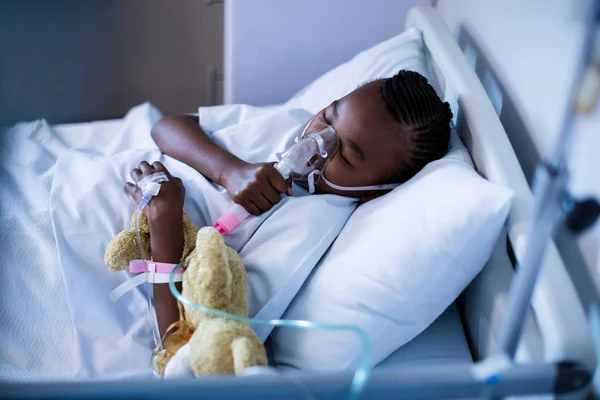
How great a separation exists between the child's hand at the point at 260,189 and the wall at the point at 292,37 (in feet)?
2.98

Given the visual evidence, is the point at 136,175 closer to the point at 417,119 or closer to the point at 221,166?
the point at 221,166

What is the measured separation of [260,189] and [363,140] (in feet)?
0.88

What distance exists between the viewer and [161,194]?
1186mm

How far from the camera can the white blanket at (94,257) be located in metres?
1.07

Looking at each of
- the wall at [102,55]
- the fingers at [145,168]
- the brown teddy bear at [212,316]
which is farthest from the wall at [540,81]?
the wall at [102,55]

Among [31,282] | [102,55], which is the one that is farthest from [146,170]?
Result: [102,55]

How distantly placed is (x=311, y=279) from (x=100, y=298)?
472mm

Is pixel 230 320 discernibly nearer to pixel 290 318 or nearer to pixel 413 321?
pixel 290 318

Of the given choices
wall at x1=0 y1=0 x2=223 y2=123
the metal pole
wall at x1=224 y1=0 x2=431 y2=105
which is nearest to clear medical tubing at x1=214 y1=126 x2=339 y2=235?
the metal pole

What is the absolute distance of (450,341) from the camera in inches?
42.8

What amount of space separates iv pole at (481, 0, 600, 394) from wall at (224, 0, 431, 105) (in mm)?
1539

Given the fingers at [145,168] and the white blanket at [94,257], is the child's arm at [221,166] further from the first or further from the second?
the fingers at [145,168]

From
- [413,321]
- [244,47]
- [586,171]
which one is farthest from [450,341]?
[244,47]

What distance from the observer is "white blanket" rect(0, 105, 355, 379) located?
3.52 ft
